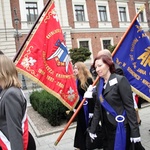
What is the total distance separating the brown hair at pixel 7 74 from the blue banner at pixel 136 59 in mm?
2349

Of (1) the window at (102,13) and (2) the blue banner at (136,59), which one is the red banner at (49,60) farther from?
(1) the window at (102,13)

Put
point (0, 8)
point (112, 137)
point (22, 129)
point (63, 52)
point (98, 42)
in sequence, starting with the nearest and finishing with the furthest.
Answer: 1. point (22, 129)
2. point (112, 137)
3. point (63, 52)
4. point (0, 8)
5. point (98, 42)

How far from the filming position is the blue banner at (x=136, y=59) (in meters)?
4.02

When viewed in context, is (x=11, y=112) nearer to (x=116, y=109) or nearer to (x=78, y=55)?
(x=116, y=109)

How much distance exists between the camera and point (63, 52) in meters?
4.22

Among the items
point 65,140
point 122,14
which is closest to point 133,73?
point 65,140

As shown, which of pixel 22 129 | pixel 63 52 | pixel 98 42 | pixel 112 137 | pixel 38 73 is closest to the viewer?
pixel 22 129

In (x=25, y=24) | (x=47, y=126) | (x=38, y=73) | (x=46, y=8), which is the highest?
(x=25, y=24)

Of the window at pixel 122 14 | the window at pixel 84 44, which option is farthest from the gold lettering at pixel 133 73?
the window at pixel 122 14

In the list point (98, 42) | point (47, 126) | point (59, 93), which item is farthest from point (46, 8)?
point (98, 42)

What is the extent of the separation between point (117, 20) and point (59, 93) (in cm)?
2421

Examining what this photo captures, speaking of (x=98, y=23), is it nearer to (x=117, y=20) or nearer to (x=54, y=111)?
(x=117, y=20)

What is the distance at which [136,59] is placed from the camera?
4121mm

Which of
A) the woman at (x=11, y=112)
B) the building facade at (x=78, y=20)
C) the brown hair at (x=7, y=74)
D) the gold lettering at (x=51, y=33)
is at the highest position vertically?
the building facade at (x=78, y=20)
